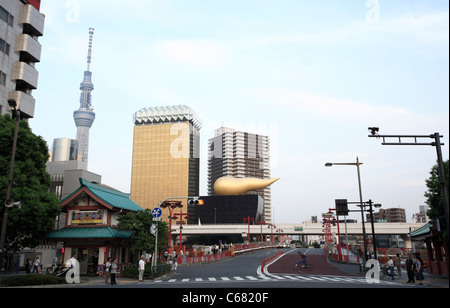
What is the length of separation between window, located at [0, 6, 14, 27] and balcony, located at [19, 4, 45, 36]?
1737 mm

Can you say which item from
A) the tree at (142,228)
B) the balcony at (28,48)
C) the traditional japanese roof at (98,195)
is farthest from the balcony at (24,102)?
the tree at (142,228)

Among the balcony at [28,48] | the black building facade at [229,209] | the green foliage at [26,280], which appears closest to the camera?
the green foliage at [26,280]

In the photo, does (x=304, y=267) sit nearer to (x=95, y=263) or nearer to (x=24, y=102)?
(x=95, y=263)

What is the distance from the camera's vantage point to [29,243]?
29.5 m

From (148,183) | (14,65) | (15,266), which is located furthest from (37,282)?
(148,183)

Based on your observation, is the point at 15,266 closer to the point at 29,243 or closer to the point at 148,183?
the point at 29,243

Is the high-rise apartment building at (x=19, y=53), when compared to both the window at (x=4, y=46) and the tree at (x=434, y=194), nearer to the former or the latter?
the window at (x=4, y=46)

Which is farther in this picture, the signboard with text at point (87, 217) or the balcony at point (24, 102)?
the balcony at point (24, 102)

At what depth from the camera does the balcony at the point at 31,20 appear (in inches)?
1962

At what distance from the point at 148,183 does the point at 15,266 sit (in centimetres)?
15422

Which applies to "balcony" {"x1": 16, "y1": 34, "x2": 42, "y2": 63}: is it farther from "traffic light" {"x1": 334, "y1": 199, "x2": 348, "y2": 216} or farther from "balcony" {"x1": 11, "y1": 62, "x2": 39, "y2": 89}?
"traffic light" {"x1": 334, "y1": 199, "x2": 348, "y2": 216}

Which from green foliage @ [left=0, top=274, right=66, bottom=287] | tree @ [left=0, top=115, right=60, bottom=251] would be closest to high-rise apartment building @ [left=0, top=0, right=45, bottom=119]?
tree @ [left=0, top=115, right=60, bottom=251]

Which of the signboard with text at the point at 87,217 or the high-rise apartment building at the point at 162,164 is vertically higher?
the high-rise apartment building at the point at 162,164

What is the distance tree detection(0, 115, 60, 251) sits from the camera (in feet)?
86.9
